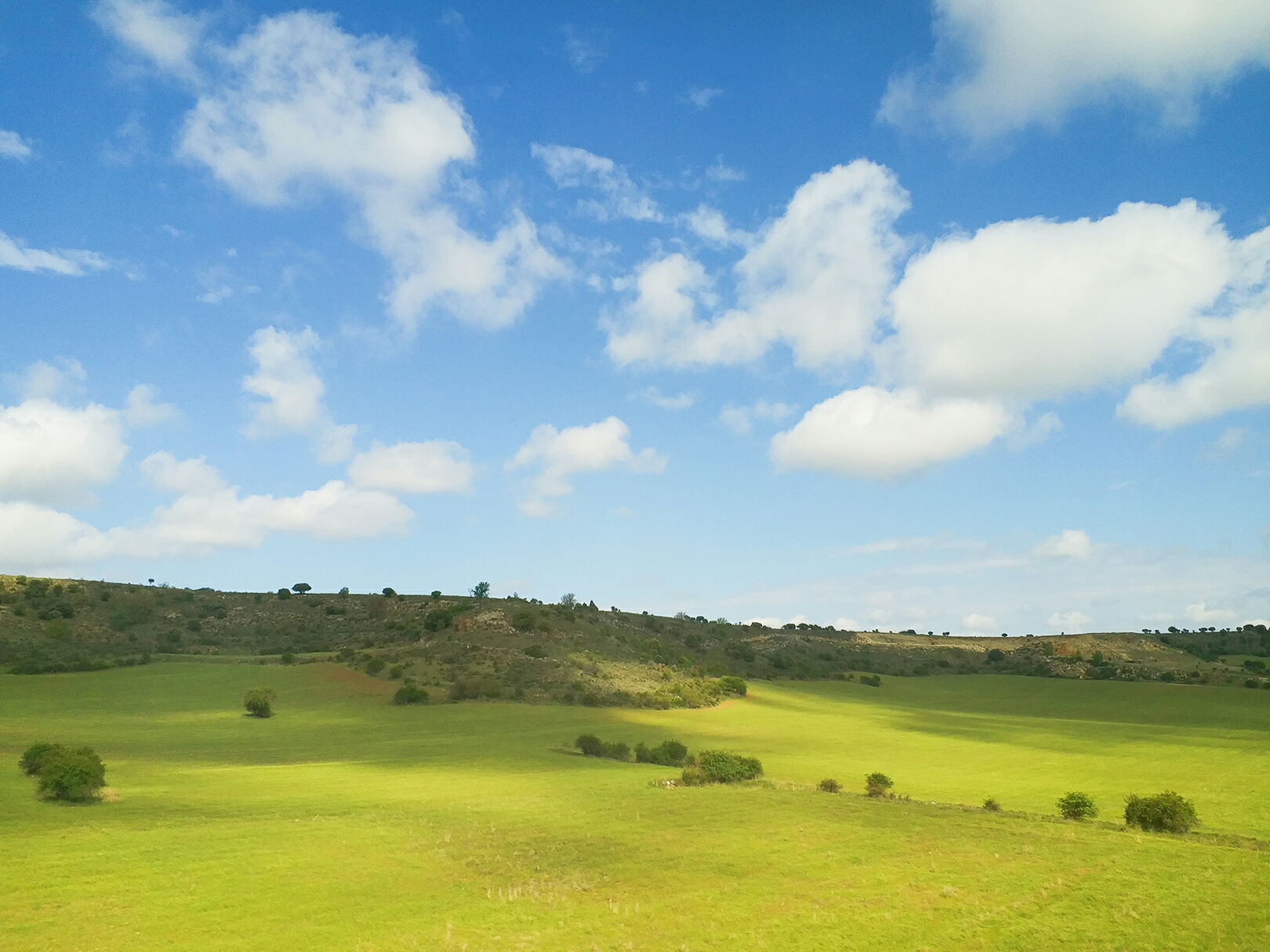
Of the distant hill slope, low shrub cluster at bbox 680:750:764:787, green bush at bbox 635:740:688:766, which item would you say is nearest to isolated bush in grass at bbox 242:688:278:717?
the distant hill slope

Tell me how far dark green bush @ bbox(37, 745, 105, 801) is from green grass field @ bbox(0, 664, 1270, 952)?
0.75 meters

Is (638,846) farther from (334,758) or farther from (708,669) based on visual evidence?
(708,669)

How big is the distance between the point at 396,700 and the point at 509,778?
35277mm

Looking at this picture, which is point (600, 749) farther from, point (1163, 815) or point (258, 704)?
point (1163, 815)

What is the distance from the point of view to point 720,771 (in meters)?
38.5

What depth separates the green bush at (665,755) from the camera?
152 ft

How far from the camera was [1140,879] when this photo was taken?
20891 mm

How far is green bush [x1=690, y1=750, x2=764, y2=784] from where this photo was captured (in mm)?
38375

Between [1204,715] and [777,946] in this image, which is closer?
[777,946]

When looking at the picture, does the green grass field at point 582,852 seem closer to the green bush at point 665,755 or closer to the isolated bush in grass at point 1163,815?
the isolated bush in grass at point 1163,815

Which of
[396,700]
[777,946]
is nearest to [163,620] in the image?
[396,700]

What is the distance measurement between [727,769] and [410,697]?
39466 mm

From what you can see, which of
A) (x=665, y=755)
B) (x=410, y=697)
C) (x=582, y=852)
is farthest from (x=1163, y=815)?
(x=410, y=697)

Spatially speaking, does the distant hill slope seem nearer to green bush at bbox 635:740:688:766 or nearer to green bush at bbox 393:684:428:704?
green bush at bbox 393:684:428:704
